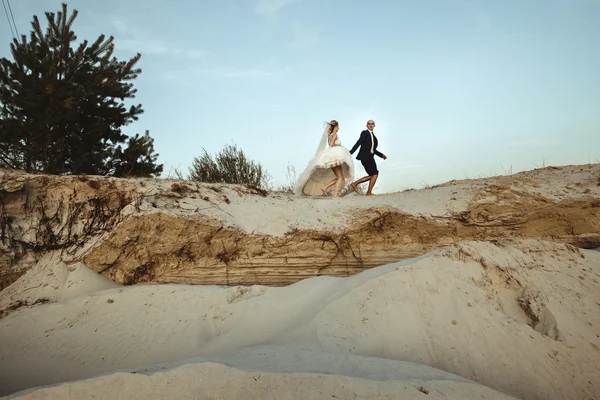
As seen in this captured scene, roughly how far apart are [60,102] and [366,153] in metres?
6.74

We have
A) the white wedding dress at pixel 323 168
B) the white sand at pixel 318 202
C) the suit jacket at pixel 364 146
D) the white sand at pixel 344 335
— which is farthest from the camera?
the suit jacket at pixel 364 146

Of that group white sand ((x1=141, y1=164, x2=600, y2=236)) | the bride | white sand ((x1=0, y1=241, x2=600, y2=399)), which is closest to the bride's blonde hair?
the bride

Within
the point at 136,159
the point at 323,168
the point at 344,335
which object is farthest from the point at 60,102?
the point at 344,335

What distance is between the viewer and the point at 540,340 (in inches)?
128

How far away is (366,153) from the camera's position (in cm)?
754

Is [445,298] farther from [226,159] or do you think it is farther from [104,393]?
[226,159]

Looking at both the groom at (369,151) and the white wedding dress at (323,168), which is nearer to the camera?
the white wedding dress at (323,168)

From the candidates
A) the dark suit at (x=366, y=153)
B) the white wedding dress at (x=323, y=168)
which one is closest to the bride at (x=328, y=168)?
the white wedding dress at (x=323, y=168)

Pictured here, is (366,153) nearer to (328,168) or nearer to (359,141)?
(359,141)

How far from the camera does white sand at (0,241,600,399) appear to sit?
7.54 ft

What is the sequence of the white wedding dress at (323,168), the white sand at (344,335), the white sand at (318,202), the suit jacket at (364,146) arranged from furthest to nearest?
the suit jacket at (364,146) < the white wedding dress at (323,168) < the white sand at (318,202) < the white sand at (344,335)

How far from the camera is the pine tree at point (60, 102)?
809 cm

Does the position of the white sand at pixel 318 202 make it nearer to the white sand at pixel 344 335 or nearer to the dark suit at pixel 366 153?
the white sand at pixel 344 335

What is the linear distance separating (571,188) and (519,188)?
71 centimetres
